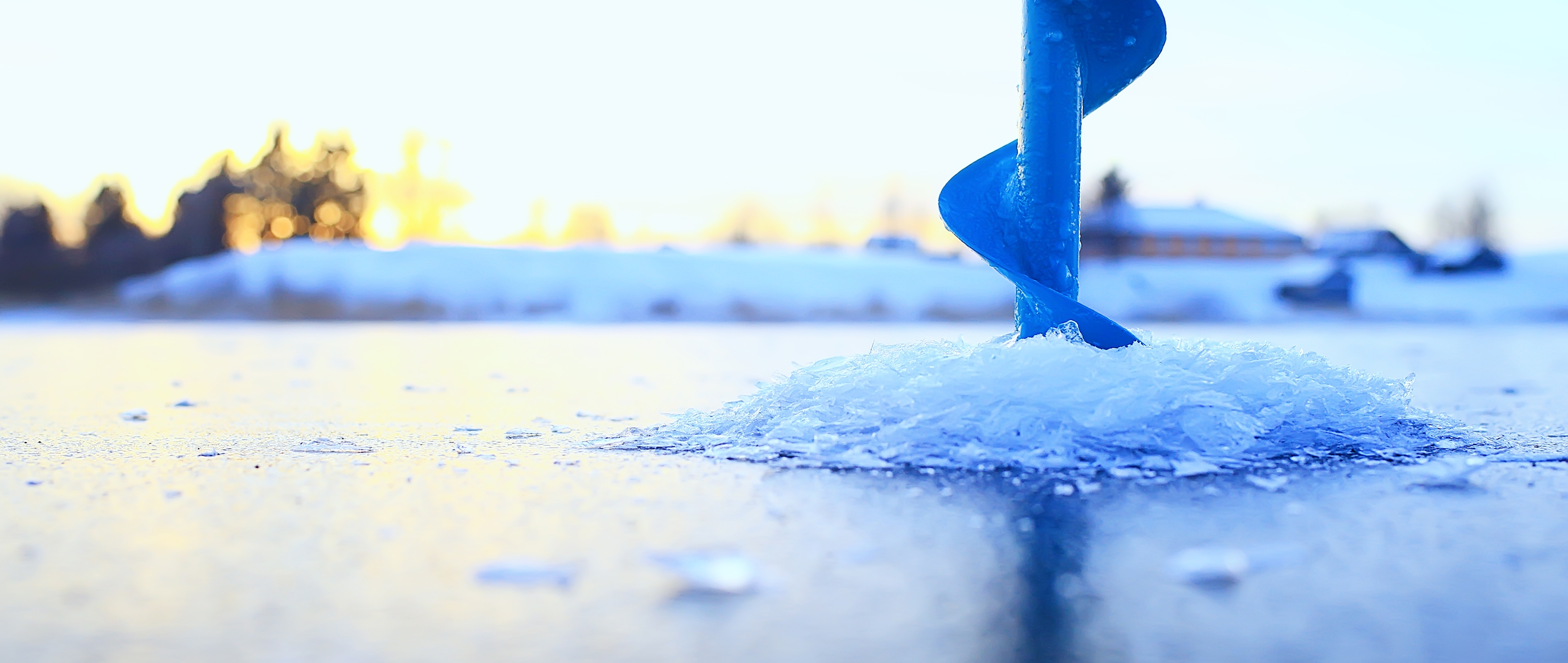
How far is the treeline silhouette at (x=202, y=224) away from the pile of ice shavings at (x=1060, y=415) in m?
37.2

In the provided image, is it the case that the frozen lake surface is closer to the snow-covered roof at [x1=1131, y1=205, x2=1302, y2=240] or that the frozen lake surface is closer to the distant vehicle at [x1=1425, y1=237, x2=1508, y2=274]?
the distant vehicle at [x1=1425, y1=237, x2=1508, y2=274]

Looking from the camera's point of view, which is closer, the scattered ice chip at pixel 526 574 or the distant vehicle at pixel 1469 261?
the scattered ice chip at pixel 526 574

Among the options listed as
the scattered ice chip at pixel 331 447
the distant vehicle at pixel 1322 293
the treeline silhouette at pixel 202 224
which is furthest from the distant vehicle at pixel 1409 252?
the scattered ice chip at pixel 331 447

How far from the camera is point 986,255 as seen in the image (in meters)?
4.55

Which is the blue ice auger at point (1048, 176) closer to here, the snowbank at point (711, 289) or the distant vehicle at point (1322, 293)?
the snowbank at point (711, 289)

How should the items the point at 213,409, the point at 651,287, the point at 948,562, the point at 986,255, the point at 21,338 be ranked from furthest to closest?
1. the point at 651,287
2. the point at 21,338
3. the point at 213,409
4. the point at 986,255
5. the point at 948,562

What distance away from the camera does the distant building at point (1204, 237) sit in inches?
1873

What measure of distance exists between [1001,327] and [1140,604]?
2121cm

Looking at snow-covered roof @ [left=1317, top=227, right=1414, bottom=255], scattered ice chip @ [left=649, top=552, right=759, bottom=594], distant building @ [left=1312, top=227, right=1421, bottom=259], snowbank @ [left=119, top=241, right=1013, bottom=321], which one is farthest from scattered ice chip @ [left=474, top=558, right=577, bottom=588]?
snow-covered roof @ [left=1317, top=227, right=1414, bottom=255]

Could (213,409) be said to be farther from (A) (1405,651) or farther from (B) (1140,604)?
(A) (1405,651)

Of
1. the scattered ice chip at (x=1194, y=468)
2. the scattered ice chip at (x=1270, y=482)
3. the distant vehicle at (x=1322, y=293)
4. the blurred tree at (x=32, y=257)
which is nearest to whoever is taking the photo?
the scattered ice chip at (x=1270, y=482)

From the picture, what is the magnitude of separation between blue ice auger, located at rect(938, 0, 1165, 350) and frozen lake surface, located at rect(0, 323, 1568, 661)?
55.9 inches

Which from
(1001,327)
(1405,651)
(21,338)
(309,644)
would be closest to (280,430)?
(309,644)

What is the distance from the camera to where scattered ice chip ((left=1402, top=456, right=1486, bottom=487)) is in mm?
3158
